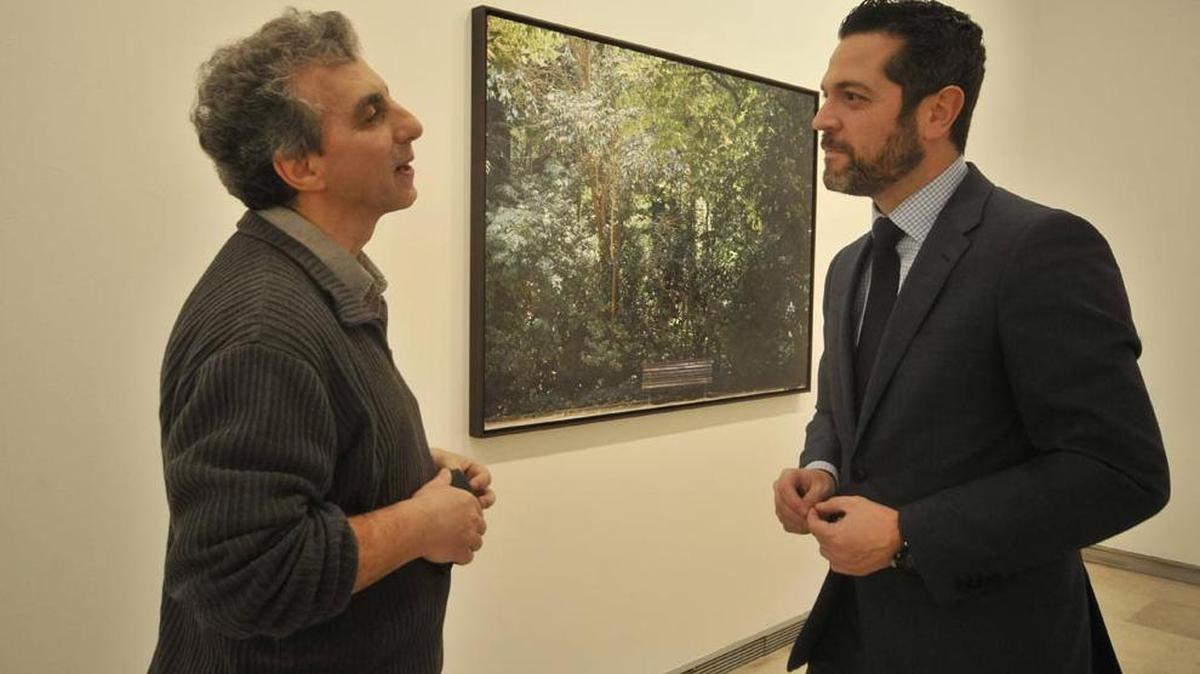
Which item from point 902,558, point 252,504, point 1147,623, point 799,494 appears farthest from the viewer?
point 1147,623

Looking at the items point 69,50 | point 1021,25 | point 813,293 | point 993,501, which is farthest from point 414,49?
point 1021,25

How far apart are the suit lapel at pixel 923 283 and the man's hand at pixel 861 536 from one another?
15 cm

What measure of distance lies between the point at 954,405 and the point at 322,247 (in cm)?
101

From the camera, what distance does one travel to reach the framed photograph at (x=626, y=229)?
2291mm

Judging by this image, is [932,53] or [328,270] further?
[932,53]

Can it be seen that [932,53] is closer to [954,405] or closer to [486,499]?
[954,405]

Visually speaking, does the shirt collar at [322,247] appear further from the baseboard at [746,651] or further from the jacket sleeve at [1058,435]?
the baseboard at [746,651]

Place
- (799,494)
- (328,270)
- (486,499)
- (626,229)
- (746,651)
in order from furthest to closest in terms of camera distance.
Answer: (746,651)
(626,229)
(799,494)
(486,499)
(328,270)

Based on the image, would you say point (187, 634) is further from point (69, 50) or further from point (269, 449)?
point (69, 50)

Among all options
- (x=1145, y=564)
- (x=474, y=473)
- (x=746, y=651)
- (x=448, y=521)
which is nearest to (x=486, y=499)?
(x=474, y=473)

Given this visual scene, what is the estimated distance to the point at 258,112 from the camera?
1240 millimetres

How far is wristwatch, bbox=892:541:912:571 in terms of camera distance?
131 centimetres

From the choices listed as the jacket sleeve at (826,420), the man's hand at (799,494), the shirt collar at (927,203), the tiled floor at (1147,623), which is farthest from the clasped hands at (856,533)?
the tiled floor at (1147,623)

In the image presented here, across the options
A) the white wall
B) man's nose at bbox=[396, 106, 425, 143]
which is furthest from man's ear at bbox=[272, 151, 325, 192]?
the white wall
